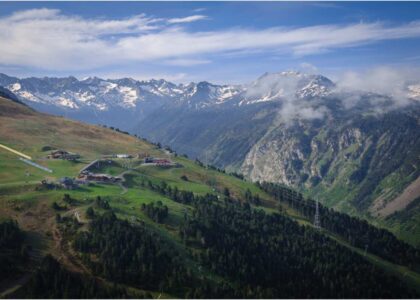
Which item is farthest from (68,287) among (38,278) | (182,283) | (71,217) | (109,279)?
(71,217)

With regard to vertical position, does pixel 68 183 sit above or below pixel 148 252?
above

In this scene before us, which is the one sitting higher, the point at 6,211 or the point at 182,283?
the point at 6,211

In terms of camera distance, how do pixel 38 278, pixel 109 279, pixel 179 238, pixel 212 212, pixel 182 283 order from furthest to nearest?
pixel 212 212, pixel 179 238, pixel 182 283, pixel 109 279, pixel 38 278

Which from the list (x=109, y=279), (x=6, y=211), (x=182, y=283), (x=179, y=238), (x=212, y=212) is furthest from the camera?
(x=212, y=212)

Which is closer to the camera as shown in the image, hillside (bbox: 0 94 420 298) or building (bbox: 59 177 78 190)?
hillside (bbox: 0 94 420 298)

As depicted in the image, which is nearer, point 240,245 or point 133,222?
point 133,222

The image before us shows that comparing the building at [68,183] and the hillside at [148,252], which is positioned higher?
the building at [68,183]

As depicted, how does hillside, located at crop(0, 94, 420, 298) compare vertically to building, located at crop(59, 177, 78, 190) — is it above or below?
below

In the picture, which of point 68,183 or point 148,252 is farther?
point 68,183

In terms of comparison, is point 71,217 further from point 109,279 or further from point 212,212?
point 212,212

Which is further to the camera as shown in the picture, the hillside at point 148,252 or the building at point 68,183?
the building at point 68,183
